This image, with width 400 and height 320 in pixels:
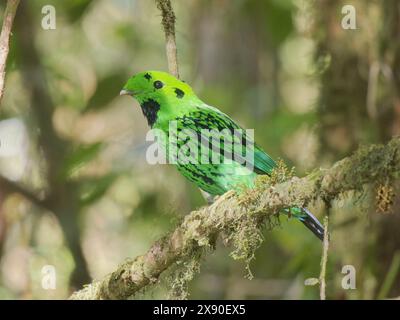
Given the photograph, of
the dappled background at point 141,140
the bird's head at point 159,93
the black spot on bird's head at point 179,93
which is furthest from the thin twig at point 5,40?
the dappled background at point 141,140

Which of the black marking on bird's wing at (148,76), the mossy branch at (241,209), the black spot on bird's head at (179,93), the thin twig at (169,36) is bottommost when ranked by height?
the mossy branch at (241,209)

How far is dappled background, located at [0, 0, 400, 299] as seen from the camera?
12.4 feet

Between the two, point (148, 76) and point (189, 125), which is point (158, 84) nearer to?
point (148, 76)

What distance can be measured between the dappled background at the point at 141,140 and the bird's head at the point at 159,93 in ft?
3.29

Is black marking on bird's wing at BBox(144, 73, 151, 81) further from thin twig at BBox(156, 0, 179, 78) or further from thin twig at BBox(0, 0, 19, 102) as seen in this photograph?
thin twig at BBox(0, 0, 19, 102)

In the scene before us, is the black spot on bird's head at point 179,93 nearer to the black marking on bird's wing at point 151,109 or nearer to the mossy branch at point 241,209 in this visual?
the black marking on bird's wing at point 151,109

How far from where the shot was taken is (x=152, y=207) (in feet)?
12.7

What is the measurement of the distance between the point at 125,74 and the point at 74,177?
617mm

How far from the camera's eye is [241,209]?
87.9 inches

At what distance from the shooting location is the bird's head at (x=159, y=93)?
2629 mm

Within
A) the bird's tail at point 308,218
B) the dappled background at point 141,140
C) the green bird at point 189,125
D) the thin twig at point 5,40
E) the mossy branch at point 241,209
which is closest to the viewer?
the mossy branch at point 241,209

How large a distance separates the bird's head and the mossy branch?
1.42ft

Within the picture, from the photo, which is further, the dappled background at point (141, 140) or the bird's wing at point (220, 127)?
the dappled background at point (141, 140)

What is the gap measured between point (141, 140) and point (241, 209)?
1.75 m
